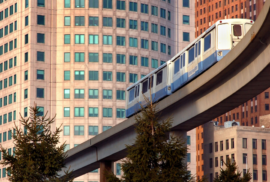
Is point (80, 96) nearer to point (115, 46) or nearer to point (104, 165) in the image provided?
point (115, 46)

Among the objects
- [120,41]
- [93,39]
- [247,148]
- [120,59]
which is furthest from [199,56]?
[247,148]

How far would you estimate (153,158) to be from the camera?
29781 millimetres

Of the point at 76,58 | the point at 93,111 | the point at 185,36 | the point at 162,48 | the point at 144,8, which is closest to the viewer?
the point at 93,111

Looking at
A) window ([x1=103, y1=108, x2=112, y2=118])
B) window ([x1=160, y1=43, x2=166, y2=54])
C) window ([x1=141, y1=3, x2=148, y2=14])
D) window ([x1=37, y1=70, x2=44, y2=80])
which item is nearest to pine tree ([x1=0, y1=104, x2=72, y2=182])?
window ([x1=103, y1=108, x2=112, y2=118])

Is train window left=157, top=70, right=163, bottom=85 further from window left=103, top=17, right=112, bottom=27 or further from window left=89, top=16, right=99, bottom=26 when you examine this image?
window left=103, top=17, right=112, bottom=27

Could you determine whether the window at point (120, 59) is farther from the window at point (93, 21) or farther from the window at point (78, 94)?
the window at point (78, 94)

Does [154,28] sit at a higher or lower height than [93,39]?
higher

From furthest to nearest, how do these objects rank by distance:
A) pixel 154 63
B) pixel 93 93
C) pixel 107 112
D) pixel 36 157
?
pixel 154 63 < pixel 93 93 < pixel 107 112 < pixel 36 157

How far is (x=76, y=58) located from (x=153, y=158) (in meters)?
84.7

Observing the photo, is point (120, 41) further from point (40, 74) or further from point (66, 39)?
point (40, 74)

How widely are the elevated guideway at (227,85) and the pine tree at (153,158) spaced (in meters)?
6.18

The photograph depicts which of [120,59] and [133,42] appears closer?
[120,59]

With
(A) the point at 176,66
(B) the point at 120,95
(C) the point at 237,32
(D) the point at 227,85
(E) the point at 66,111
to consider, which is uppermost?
(B) the point at 120,95

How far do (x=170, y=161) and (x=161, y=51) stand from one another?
89235mm
